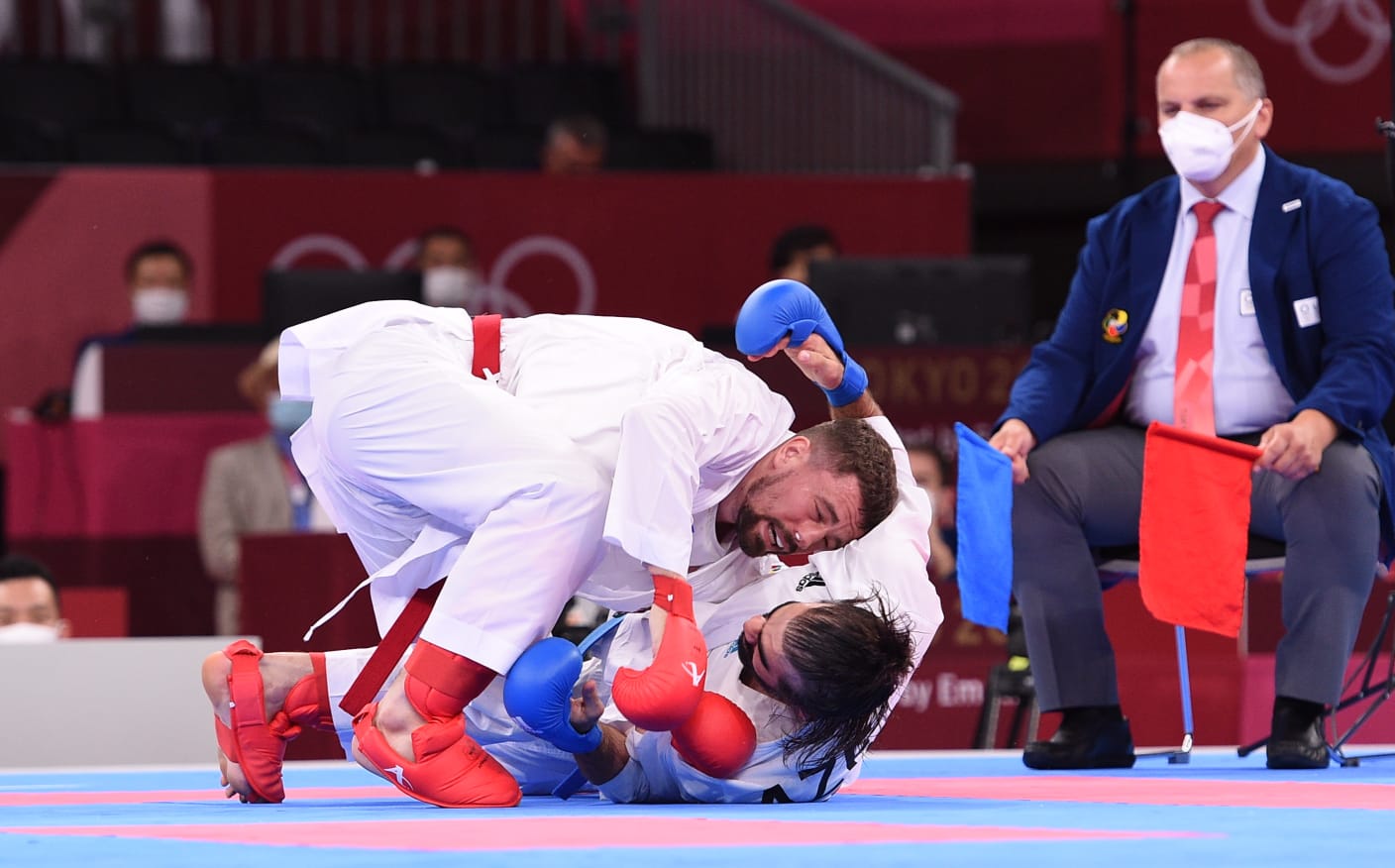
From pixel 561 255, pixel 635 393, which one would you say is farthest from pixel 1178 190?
pixel 561 255

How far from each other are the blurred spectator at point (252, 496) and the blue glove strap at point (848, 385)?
3161 millimetres

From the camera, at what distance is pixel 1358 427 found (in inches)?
137

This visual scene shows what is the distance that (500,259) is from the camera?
8195 mm

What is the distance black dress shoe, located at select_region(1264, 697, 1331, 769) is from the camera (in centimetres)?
326

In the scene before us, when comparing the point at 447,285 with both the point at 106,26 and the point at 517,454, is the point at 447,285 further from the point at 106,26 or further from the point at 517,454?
the point at 517,454

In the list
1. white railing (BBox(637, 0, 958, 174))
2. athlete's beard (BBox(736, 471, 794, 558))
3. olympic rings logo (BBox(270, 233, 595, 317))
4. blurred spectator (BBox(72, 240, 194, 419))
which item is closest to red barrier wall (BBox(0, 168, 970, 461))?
olympic rings logo (BBox(270, 233, 595, 317))

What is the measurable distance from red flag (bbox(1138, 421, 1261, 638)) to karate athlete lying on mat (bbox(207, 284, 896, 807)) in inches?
28.8

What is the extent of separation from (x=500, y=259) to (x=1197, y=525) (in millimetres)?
5118

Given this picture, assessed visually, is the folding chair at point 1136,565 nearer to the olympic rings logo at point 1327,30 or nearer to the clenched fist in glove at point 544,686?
the clenched fist in glove at point 544,686

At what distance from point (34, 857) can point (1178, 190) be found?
2.68 metres

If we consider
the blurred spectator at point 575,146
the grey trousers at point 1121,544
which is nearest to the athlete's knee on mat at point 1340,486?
the grey trousers at point 1121,544

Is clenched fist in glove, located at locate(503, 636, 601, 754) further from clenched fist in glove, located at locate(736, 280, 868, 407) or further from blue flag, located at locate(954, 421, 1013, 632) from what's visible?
blue flag, located at locate(954, 421, 1013, 632)

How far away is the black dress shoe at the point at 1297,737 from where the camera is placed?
10.7 ft

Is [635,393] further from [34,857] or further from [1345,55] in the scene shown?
[1345,55]
